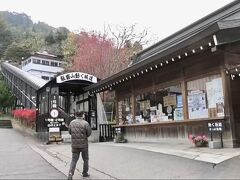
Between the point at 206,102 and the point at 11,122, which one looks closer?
the point at 206,102

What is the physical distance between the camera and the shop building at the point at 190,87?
34.4ft

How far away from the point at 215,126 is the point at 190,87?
2.08 meters

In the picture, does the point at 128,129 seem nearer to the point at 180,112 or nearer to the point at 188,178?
the point at 180,112

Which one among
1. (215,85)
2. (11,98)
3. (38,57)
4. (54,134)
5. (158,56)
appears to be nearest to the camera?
(215,85)

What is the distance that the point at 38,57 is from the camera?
5769 centimetres

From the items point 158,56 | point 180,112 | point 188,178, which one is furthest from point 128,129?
point 188,178

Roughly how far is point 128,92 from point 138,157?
6825 millimetres

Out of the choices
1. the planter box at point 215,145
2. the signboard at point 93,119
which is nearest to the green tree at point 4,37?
the signboard at point 93,119

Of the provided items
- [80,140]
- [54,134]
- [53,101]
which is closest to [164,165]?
[80,140]

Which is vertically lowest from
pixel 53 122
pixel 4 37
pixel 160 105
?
pixel 53 122

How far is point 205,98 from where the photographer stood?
1162 cm

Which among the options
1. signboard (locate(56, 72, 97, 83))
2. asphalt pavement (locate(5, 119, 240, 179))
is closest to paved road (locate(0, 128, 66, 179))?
asphalt pavement (locate(5, 119, 240, 179))

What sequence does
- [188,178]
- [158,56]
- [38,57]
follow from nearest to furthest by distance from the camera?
1. [188,178]
2. [158,56]
3. [38,57]

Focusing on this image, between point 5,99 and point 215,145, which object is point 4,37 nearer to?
point 5,99
